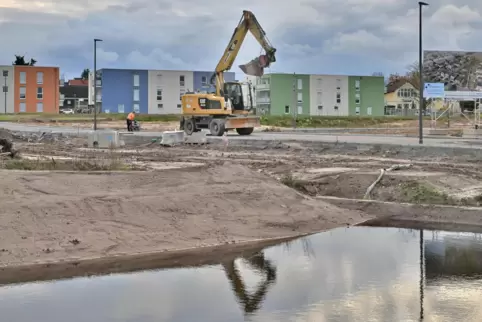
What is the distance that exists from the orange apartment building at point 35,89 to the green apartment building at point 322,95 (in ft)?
115

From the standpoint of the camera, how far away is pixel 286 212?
1592 centimetres

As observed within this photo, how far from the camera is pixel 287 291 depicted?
32.5ft

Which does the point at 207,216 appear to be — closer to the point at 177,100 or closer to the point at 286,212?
the point at 286,212

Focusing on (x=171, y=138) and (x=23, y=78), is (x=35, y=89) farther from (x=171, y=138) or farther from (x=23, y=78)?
(x=171, y=138)

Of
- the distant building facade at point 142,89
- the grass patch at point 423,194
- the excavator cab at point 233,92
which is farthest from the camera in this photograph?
the distant building facade at point 142,89

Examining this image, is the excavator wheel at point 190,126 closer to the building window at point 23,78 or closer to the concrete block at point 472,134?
the concrete block at point 472,134

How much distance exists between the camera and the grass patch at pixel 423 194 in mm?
17344

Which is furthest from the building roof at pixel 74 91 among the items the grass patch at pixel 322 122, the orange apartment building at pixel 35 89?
the grass patch at pixel 322 122

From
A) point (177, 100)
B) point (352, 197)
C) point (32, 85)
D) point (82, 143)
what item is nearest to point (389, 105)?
point (177, 100)

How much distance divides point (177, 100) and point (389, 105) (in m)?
45.3

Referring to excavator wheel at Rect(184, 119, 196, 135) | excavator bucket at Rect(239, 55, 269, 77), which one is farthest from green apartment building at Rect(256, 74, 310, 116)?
excavator bucket at Rect(239, 55, 269, 77)

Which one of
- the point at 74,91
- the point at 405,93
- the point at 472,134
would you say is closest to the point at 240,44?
the point at 472,134

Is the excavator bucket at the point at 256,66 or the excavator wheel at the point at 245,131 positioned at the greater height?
the excavator bucket at the point at 256,66

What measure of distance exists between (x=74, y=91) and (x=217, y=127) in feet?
368
